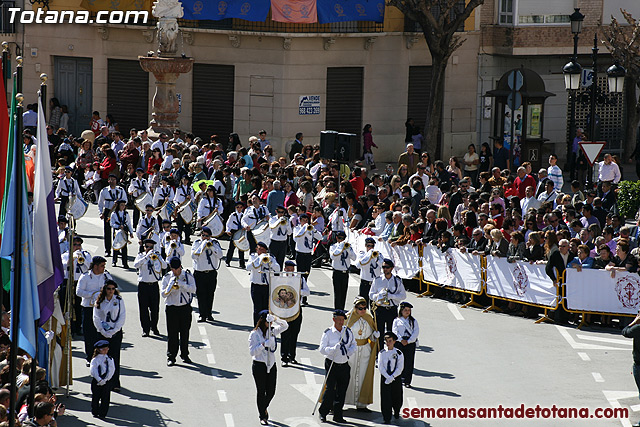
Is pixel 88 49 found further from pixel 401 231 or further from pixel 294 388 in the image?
pixel 294 388

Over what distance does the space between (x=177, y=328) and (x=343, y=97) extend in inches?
847

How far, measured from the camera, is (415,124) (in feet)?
130

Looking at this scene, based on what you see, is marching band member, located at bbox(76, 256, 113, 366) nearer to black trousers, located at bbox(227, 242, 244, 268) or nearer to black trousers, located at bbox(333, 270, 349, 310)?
black trousers, located at bbox(333, 270, 349, 310)

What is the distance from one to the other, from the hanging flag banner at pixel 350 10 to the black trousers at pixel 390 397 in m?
23.0

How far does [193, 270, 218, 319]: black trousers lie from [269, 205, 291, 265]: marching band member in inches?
109

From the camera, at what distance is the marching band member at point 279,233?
23.4m

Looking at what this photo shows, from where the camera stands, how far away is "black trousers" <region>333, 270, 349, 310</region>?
69.9ft

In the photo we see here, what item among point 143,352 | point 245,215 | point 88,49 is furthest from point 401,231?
point 88,49

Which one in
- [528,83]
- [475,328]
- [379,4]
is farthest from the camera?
[379,4]

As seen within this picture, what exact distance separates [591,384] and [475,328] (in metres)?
3.36

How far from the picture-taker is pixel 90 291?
1811 cm

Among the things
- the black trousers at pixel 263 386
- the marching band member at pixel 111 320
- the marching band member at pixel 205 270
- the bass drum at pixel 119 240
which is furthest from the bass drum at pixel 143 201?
the black trousers at pixel 263 386

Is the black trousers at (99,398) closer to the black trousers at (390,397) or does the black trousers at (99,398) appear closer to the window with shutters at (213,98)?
the black trousers at (390,397)

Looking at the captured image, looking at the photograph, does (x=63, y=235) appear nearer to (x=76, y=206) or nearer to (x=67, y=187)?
(x=76, y=206)
